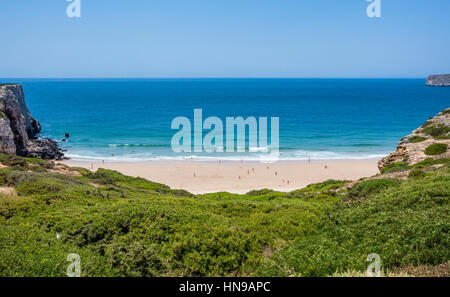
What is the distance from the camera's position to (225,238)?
1011cm

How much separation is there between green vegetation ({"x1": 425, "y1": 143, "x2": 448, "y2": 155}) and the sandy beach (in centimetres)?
1485

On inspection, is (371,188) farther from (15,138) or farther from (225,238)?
(15,138)

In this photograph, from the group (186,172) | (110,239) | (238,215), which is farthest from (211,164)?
(110,239)

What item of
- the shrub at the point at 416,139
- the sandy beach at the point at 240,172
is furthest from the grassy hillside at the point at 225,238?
the sandy beach at the point at 240,172

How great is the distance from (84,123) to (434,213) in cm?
8536

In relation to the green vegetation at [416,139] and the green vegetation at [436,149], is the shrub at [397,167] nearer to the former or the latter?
the green vegetation at [436,149]

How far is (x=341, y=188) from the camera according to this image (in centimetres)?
2339

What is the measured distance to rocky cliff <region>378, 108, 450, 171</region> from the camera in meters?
26.0

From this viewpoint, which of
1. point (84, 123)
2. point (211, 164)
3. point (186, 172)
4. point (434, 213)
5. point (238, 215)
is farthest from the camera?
point (84, 123)

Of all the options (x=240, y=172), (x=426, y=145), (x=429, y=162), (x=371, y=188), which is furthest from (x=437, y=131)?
(x=240, y=172)

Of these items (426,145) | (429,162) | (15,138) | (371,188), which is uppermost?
(15,138)

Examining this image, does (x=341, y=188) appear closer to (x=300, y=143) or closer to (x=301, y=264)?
(x=301, y=264)

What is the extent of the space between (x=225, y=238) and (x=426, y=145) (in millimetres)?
25215
